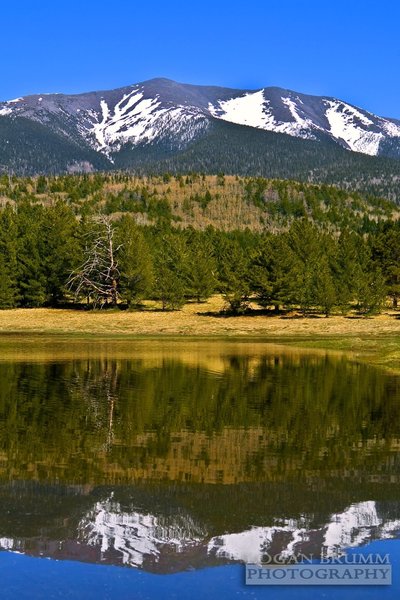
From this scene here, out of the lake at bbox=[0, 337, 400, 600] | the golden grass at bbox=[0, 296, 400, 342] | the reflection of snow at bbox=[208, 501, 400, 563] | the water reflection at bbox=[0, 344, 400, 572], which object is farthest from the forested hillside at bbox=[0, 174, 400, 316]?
the reflection of snow at bbox=[208, 501, 400, 563]

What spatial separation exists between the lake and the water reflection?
0.17 ft

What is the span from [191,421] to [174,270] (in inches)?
2920

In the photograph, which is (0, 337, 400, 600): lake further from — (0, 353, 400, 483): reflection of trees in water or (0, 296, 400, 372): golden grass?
(0, 296, 400, 372): golden grass

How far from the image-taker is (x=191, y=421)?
26.7 meters

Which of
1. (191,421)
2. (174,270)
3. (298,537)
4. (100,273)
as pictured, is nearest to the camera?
(298,537)

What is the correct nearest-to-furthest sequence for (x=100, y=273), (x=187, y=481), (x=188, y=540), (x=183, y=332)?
(x=188, y=540), (x=187, y=481), (x=183, y=332), (x=100, y=273)

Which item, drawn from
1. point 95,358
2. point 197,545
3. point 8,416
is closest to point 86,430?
point 8,416

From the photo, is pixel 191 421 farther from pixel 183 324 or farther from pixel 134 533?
pixel 183 324

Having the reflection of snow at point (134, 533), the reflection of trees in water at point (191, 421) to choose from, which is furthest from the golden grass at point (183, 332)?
the reflection of snow at point (134, 533)

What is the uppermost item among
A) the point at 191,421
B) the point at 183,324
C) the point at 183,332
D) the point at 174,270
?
Result: the point at 174,270

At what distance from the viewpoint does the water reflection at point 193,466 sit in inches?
578

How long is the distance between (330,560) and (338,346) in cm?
4409

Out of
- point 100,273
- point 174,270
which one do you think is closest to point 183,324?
point 100,273

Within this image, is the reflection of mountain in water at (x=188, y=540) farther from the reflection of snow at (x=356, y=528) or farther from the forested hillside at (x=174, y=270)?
the forested hillside at (x=174, y=270)
